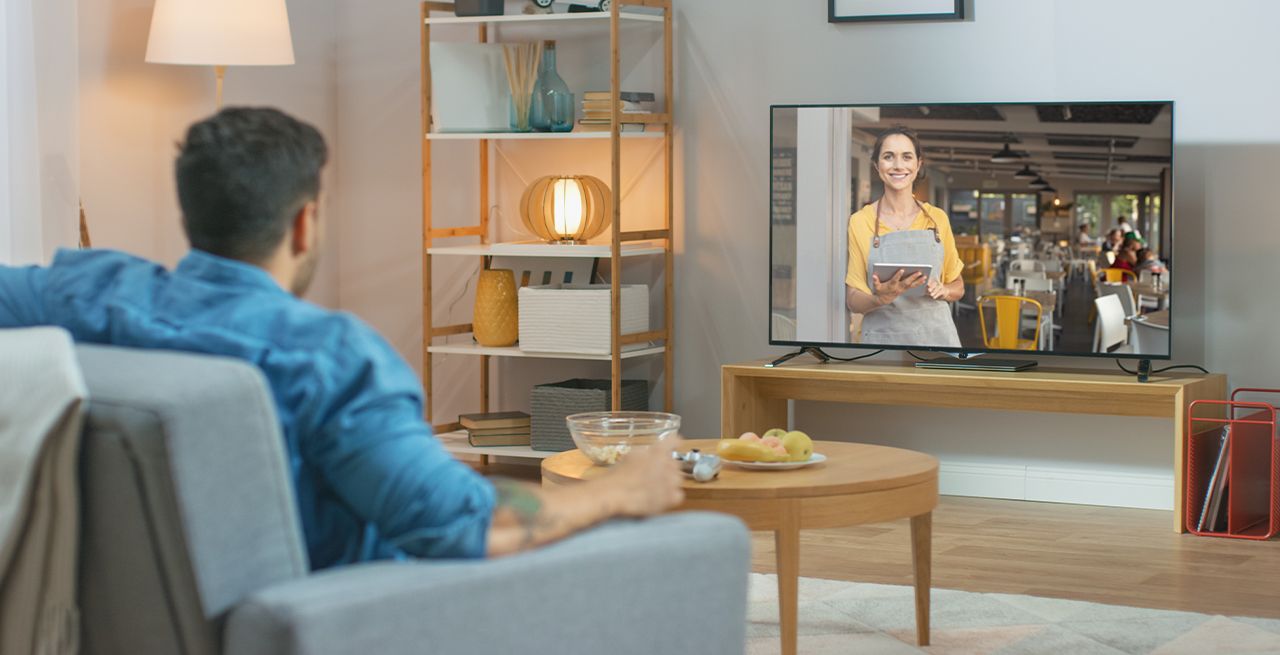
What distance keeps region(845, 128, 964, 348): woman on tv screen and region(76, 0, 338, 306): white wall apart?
1.70m

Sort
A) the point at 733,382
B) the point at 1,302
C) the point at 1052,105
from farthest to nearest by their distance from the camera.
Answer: the point at 733,382 → the point at 1052,105 → the point at 1,302

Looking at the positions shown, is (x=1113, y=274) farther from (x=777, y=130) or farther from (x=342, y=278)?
(x=342, y=278)

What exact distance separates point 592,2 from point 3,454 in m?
4.09

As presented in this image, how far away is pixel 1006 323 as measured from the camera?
4.48 meters

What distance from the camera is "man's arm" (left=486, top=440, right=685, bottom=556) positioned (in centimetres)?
148

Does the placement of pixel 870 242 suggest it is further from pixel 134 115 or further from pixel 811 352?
pixel 134 115

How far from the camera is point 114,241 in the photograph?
15.8 feet

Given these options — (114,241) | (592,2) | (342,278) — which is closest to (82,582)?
(114,241)

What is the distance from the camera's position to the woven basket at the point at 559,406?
192 inches

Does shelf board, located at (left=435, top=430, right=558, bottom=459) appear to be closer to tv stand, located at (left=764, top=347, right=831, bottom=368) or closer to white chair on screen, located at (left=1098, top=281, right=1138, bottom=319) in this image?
tv stand, located at (left=764, top=347, right=831, bottom=368)

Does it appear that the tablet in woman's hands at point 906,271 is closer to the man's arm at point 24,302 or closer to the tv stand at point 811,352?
the tv stand at point 811,352

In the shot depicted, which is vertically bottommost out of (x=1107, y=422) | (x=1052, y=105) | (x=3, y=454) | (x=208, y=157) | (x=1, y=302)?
(x=1107, y=422)

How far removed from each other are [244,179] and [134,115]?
3.70m

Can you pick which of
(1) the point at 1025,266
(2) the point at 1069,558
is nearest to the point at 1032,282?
(1) the point at 1025,266
